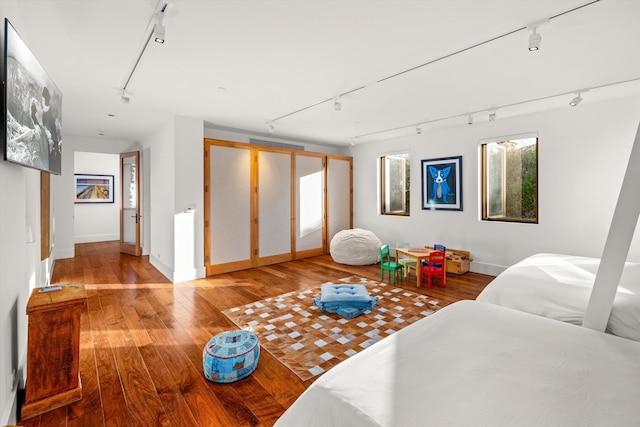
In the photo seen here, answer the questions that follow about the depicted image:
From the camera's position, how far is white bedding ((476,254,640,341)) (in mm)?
1814

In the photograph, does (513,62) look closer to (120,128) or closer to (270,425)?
(270,425)

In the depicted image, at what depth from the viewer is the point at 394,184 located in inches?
268

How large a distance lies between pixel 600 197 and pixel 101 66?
20.3ft

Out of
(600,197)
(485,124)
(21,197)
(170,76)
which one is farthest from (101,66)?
(600,197)

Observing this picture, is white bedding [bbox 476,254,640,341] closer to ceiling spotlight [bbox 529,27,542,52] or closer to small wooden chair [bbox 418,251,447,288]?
small wooden chair [bbox 418,251,447,288]

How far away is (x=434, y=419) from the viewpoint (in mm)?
961

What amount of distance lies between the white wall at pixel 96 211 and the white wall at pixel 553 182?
8457mm

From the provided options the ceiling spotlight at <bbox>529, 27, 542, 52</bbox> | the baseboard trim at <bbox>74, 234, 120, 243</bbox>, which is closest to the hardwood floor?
the ceiling spotlight at <bbox>529, 27, 542, 52</bbox>

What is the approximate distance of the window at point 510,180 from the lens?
4770 millimetres

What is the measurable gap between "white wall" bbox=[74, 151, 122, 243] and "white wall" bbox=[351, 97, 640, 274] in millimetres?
8457

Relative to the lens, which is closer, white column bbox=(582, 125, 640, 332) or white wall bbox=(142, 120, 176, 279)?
white column bbox=(582, 125, 640, 332)

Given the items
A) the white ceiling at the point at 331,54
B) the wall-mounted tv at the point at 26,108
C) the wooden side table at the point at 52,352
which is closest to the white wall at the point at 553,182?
the white ceiling at the point at 331,54

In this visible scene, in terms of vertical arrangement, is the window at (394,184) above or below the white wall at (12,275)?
above

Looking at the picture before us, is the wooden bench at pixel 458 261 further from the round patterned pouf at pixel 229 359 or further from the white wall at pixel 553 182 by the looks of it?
the round patterned pouf at pixel 229 359
